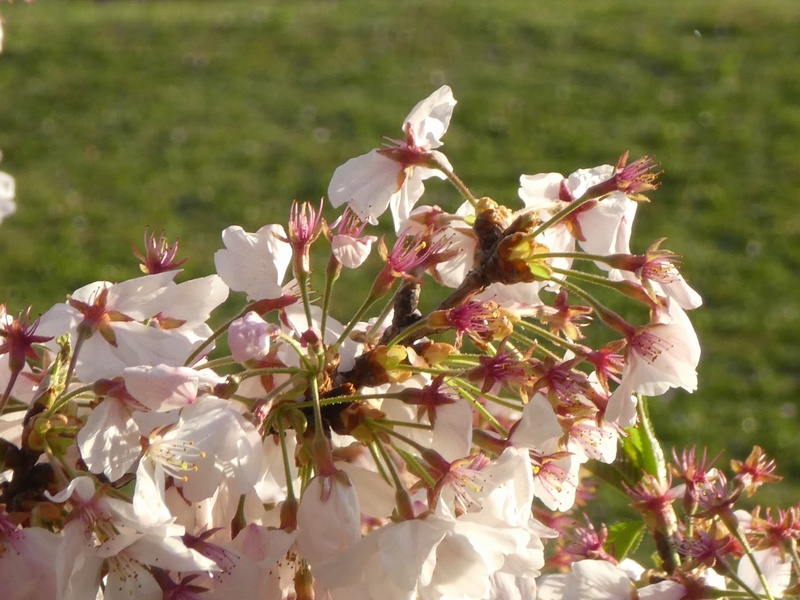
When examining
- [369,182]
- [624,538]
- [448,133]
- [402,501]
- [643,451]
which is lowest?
[448,133]

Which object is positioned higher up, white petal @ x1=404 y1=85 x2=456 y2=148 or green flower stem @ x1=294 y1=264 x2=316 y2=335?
white petal @ x1=404 y1=85 x2=456 y2=148

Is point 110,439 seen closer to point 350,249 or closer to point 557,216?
point 350,249

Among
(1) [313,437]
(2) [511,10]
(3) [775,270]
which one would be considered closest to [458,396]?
(1) [313,437]

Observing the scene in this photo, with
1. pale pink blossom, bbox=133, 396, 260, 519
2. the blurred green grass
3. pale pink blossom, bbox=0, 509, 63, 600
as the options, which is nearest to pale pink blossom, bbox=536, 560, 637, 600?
pale pink blossom, bbox=133, 396, 260, 519

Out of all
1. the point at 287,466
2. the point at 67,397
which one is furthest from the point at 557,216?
the point at 67,397

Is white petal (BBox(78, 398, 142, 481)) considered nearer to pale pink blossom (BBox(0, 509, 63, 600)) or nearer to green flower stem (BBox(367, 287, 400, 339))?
pale pink blossom (BBox(0, 509, 63, 600))

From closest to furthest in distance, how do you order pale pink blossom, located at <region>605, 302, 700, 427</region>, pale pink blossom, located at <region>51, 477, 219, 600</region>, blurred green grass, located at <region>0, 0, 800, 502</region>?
pale pink blossom, located at <region>51, 477, 219, 600</region> < pale pink blossom, located at <region>605, 302, 700, 427</region> < blurred green grass, located at <region>0, 0, 800, 502</region>

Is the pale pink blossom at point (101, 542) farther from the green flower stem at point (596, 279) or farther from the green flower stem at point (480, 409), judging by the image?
the green flower stem at point (596, 279)
